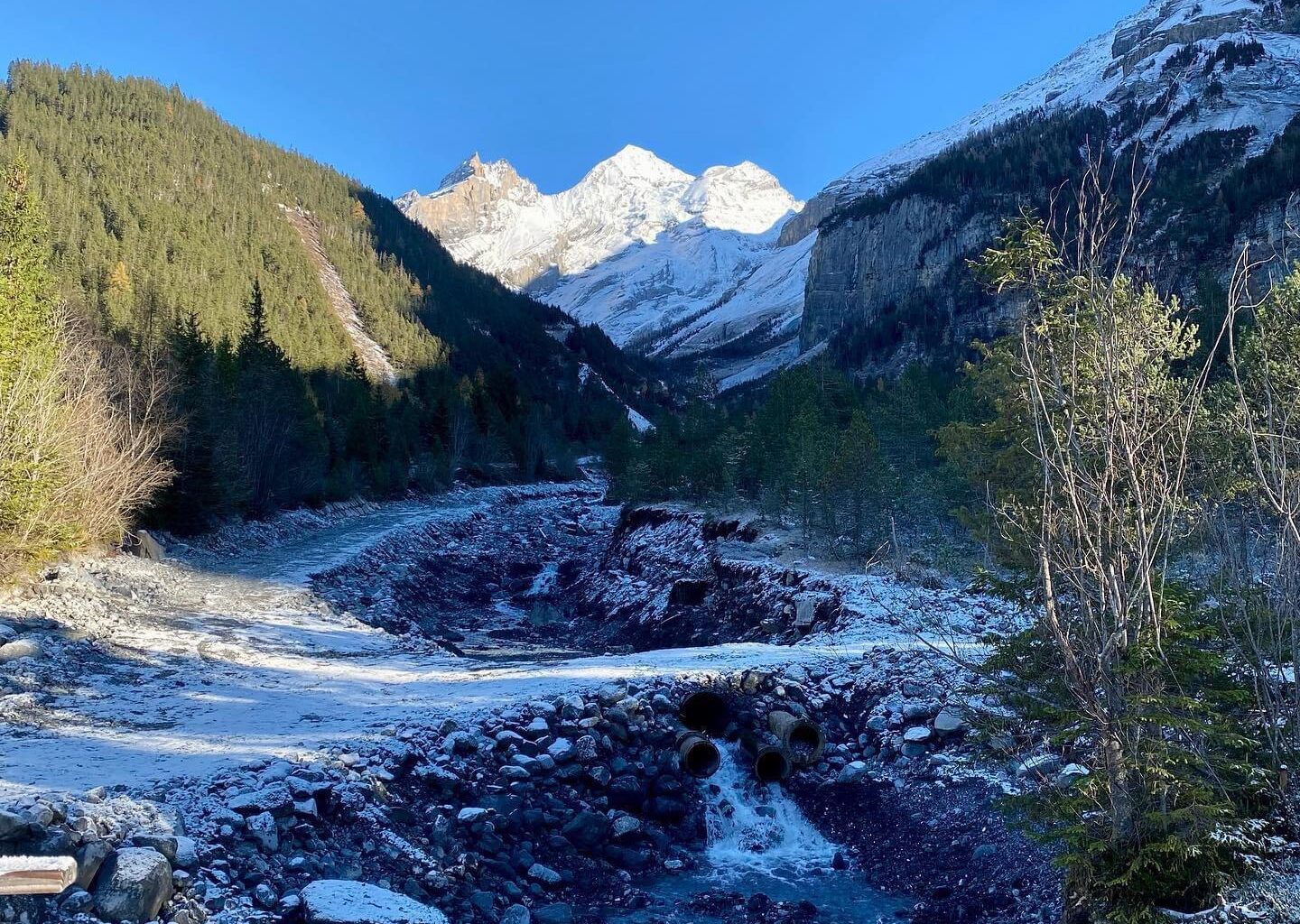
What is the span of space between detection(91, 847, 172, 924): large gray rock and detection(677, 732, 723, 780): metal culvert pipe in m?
6.81

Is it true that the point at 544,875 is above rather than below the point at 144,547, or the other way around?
below

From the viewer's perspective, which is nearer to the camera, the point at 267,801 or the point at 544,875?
the point at 267,801

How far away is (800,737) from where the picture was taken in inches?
480

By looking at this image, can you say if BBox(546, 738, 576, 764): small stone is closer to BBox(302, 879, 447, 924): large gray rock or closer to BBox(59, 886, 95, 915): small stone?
BBox(302, 879, 447, 924): large gray rock

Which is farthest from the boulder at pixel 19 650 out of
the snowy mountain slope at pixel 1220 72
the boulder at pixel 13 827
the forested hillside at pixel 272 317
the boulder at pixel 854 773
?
the snowy mountain slope at pixel 1220 72

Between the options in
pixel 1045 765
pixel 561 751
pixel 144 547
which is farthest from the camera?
pixel 144 547

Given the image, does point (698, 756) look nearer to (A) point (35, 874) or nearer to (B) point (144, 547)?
(A) point (35, 874)

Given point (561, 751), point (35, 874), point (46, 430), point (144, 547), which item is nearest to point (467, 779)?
point (561, 751)

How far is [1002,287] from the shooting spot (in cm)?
1148

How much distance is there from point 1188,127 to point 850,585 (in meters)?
129

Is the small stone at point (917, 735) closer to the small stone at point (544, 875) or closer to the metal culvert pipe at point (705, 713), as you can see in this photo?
the metal culvert pipe at point (705, 713)

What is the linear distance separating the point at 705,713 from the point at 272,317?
92272 mm

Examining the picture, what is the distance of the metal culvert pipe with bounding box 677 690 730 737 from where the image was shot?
1254cm

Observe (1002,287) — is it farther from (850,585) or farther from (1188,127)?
(1188,127)
